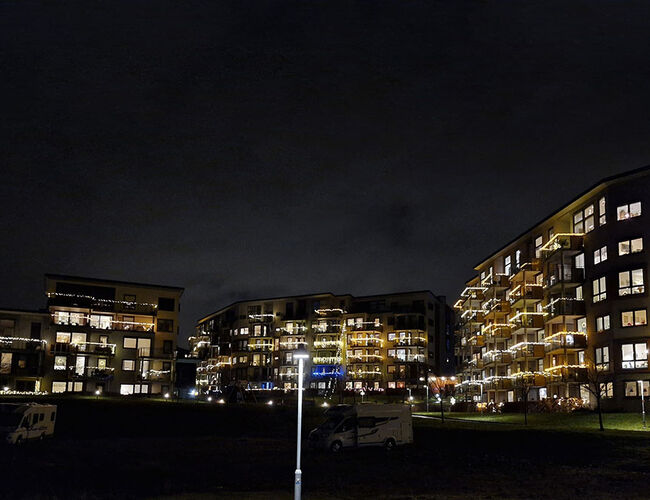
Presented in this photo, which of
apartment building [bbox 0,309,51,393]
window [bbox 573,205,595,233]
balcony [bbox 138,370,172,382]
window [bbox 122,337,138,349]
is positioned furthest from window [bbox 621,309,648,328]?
apartment building [bbox 0,309,51,393]

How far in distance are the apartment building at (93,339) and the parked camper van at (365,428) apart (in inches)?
2741

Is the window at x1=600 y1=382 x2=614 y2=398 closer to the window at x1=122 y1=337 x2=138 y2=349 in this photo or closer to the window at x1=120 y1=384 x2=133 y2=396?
the window at x1=120 y1=384 x2=133 y2=396

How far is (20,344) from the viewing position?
104m

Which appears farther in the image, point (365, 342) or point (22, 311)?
point (365, 342)

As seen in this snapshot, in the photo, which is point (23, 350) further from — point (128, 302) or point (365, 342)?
point (365, 342)

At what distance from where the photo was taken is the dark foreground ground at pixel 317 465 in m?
27.2

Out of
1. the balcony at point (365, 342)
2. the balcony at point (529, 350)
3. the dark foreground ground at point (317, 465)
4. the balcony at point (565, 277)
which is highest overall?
the balcony at point (565, 277)

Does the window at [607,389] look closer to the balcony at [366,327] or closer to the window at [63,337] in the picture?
the window at [63,337]

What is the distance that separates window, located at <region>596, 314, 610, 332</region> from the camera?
72.9 m

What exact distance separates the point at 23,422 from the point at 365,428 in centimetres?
2075

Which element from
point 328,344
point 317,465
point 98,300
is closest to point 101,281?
point 98,300


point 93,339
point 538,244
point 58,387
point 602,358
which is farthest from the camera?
point 93,339

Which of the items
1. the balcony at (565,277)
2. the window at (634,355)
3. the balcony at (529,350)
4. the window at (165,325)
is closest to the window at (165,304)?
the window at (165,325)

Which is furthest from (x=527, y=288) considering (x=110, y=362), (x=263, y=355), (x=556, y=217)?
(x=263, y=355)
